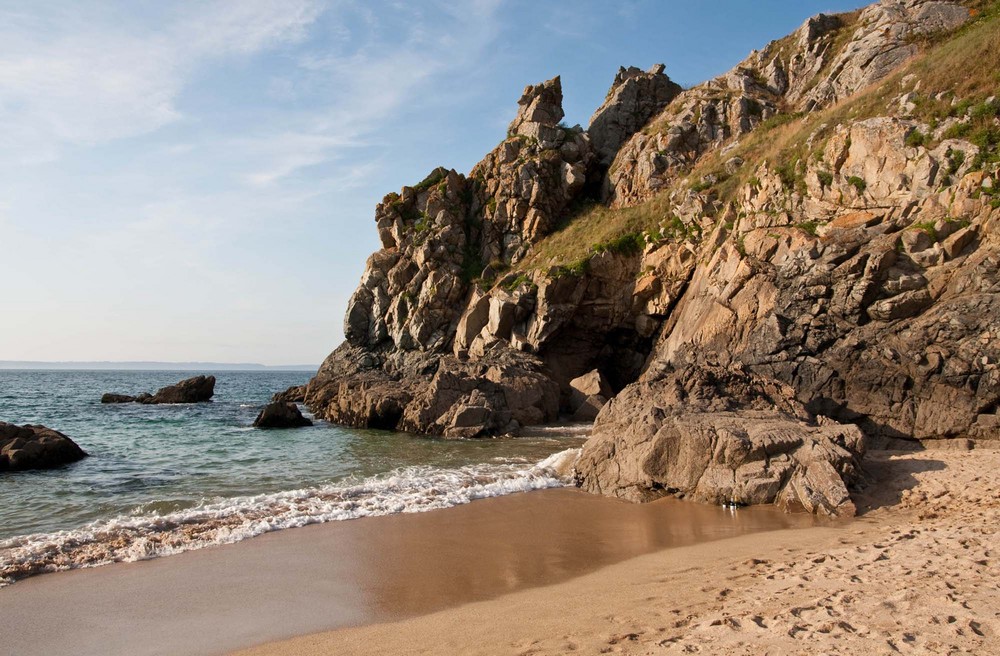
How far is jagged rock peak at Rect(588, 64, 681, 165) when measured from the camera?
144 ft

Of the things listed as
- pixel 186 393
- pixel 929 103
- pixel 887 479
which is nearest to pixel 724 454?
pixel 887 479

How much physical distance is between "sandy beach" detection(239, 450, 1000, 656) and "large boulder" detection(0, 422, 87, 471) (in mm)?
16316

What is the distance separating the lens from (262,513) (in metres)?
12.1

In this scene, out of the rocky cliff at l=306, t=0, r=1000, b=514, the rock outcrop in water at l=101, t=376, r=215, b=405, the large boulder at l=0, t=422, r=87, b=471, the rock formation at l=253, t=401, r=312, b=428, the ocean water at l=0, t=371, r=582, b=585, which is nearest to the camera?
the ocean water at l=0, t=371, r=582, b=585

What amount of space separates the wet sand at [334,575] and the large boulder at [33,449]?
37.8ft

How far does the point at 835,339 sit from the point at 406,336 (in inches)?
988

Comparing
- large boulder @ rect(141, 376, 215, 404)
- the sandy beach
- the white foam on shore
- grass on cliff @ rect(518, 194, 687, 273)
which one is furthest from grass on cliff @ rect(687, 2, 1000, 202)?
large boulder @ rect(141, 376, 215, 404)

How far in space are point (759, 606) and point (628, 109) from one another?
141 feet

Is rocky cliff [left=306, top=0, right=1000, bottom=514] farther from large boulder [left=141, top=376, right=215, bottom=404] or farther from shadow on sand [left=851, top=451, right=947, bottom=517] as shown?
large boulder [left=141, top=376, right=215, bottom=404]

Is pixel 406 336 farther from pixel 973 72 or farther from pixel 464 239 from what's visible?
pixel 973 72

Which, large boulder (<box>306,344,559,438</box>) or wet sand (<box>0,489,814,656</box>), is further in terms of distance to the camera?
large boulder (<box>306,344,559,438</box>)

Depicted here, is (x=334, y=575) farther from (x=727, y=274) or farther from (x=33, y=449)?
(x=727, y=274)

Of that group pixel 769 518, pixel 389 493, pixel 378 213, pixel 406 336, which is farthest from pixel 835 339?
pixel 378 213

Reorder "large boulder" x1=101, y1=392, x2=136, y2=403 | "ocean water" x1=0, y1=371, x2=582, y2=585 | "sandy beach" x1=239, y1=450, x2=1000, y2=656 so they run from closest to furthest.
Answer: "sandy beach" x1=239, y1=450, x2=1000, y2=656 → "ocean water" x1=0, y1=371, x2=582, y2=585 → "large boulder" x1=101, y1=392, x2=136, y2=403
